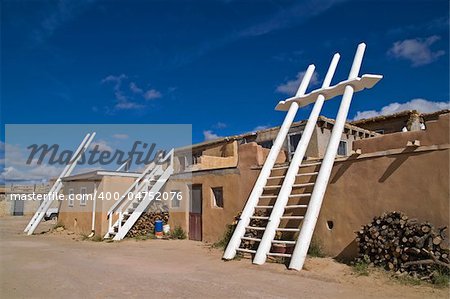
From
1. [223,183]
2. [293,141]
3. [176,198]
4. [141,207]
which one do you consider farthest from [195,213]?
[293,141]

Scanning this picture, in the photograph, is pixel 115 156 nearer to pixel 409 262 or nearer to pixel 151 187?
pixel 151 187

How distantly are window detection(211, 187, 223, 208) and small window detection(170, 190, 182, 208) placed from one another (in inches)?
98.6

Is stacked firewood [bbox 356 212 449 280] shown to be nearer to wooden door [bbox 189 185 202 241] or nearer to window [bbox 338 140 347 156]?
wooden door [bbox 189 185 202 241]

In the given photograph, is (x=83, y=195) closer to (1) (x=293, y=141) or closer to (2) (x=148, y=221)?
(2) (x=148, y=221)

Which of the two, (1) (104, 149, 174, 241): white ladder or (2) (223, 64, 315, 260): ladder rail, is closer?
(2) (223, 64, 315, 260): ladder rail

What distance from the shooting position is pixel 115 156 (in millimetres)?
19281

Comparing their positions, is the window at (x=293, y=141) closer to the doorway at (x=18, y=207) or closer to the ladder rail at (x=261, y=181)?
the ladder rail at (x=261, y=181)

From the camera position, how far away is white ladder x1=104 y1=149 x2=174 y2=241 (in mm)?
16781

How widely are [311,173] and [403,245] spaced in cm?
342

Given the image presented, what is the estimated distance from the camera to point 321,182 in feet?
31.4

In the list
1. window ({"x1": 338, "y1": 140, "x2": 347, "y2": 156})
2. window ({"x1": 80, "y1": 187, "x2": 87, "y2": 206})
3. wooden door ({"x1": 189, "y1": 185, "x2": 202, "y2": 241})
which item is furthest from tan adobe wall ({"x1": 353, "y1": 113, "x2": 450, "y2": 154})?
window ({"x1": 80, "y1": 187, "x2": 87, "y2": 206})

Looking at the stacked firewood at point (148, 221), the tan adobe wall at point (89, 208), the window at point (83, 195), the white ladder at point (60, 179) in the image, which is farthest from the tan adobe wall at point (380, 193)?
the white ladder at point (60, 179)

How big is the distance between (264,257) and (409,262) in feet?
11.1

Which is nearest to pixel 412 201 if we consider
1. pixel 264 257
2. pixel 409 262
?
pixel 409 262
